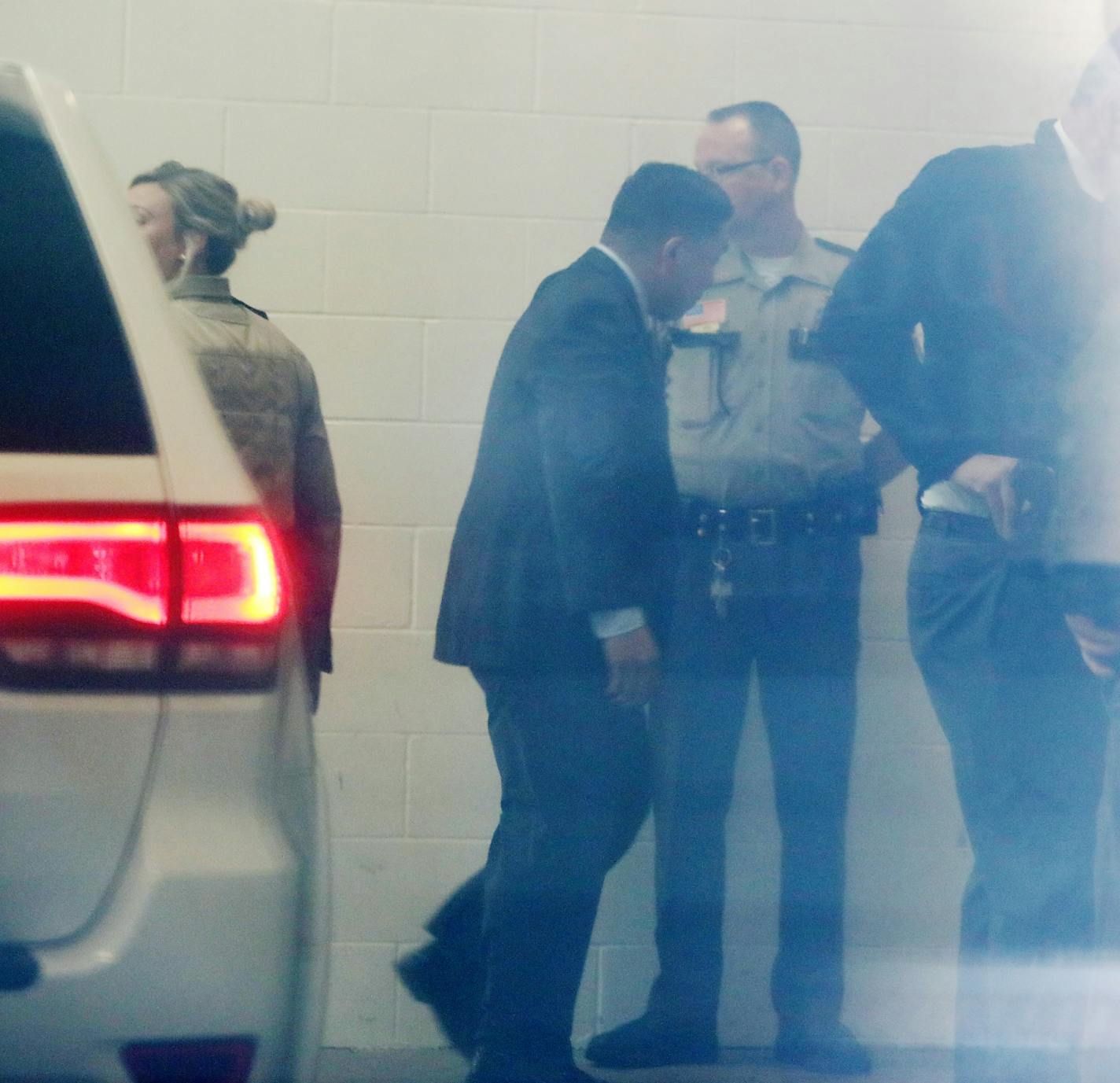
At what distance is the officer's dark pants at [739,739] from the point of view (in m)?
3.26

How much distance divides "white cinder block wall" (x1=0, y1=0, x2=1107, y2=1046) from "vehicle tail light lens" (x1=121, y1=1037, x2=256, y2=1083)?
1.86 meters

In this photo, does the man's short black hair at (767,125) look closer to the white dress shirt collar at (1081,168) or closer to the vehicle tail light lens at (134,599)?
the white dress shirt collar at (1081,168)

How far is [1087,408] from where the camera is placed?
9.07 feet

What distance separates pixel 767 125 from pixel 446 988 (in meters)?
1.99

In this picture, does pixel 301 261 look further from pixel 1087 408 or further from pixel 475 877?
pixel 1087 408

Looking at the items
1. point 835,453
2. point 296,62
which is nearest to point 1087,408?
point 835,453

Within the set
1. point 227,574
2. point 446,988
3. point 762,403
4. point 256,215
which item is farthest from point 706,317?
point 227,574

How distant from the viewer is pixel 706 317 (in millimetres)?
3307

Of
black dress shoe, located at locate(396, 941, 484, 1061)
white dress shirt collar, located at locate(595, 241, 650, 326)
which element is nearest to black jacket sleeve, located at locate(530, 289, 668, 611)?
white dress shirt collar, located at locate(595, 241, 650, 326)

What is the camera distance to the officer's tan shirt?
3.24 metres

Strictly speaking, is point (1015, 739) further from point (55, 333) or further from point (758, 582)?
point (55, 333)

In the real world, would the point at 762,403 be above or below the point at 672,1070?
above

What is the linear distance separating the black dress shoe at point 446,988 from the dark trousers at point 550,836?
1.49 ft

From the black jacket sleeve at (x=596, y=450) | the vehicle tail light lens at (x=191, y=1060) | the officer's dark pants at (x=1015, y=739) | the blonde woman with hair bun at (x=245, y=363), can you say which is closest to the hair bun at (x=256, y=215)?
the blonde woman with hair bun at (x=245, y=363)
